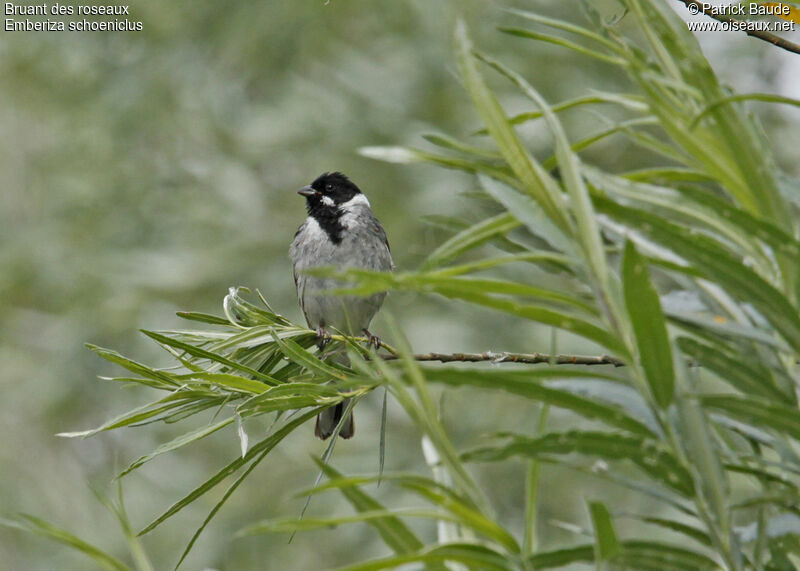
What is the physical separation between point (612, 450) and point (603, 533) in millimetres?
109

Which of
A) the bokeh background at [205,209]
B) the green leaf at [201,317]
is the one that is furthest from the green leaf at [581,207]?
the bokeh background at [205,209]

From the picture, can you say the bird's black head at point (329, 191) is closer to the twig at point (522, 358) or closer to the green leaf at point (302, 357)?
the twig at point (522, 358)

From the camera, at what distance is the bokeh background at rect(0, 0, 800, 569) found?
930 cm

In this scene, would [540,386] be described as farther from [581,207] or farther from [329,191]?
[329,191]

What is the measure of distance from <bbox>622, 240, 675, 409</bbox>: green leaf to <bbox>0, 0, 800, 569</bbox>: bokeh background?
778 centimetres

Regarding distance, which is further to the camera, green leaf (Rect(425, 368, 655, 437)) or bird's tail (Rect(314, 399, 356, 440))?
bird's tail (Rect(314, 399, 356, 440))

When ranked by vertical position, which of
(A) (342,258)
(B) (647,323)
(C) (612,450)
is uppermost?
(A) (342,258)

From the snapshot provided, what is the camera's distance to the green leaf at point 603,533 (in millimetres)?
936

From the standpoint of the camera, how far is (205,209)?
11.0m

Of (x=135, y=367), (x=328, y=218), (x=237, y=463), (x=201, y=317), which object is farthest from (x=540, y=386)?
(x=328, y=218)

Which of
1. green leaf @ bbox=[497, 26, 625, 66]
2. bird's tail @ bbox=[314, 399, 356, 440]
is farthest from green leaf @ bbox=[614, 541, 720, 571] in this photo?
bird's tail @ bbox=[314, 399, 356, 440]

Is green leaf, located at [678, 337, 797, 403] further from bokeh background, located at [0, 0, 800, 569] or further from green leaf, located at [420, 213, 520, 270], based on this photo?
bokeh background, located at [0, 0, 800, 569]

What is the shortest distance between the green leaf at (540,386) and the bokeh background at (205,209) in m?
7.72

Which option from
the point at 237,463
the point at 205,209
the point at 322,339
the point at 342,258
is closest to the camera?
the point at 237,463
